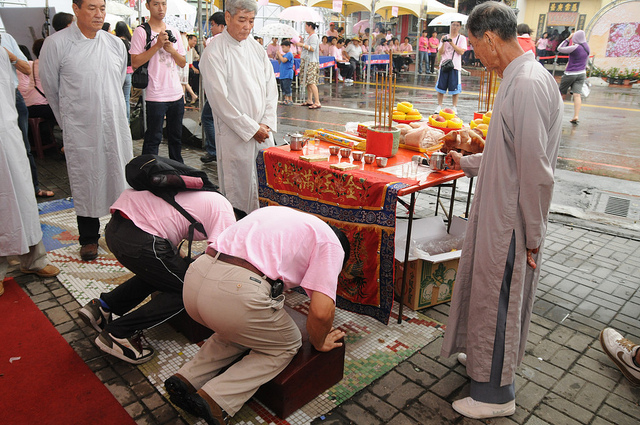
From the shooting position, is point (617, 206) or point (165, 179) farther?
point (617, 206)

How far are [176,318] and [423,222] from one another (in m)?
1.96

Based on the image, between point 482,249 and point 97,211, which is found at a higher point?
point 482,249

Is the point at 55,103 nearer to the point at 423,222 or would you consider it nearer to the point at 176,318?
the point at 176,318

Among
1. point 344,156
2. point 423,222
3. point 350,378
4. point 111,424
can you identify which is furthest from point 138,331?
point 423,222

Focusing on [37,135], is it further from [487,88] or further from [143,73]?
[487,88]

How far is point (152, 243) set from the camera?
2.58m

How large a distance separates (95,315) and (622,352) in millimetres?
3056

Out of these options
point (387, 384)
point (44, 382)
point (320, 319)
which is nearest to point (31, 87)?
point (44, 382)

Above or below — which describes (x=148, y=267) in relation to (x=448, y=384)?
above

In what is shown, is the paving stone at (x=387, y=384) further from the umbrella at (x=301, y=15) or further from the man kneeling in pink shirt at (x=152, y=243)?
the umbrella at (x=301, y=15)

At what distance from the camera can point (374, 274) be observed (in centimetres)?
305

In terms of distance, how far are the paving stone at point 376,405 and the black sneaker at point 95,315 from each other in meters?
1.55

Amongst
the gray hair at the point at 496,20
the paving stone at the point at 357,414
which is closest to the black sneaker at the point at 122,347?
the paving stone at the point at 357,414

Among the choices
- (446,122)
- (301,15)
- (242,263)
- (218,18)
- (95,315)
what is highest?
(301,15)
